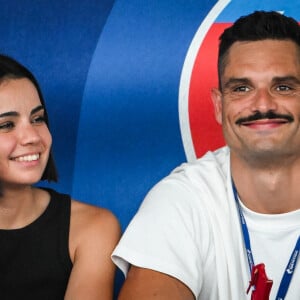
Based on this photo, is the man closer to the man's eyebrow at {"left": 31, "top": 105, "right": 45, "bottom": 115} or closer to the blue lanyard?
the blue lanyard

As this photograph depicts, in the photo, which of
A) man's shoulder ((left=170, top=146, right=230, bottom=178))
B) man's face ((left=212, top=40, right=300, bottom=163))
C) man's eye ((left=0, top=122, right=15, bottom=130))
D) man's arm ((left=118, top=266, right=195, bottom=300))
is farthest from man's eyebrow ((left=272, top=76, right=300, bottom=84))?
man's eye ((left=0, top=122, right=15, bottom=130))

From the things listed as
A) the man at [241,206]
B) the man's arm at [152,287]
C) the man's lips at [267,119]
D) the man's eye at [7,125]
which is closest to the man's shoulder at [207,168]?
the man at [241,206]

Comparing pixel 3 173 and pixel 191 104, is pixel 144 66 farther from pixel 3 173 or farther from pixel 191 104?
pixel 3 173

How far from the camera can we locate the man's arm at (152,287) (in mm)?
1253

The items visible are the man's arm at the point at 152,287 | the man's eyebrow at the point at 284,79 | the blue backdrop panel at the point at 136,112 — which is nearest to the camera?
the man's arm at the point at 152,287

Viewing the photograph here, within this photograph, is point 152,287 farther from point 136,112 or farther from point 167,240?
point 136,112

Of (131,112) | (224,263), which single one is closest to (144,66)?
(131,112)

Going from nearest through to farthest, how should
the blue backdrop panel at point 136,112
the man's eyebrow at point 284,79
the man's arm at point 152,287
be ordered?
1. the man's arm at point 152,287
2. the man's eyebrow at point 284,79
3. the blue backdrop panel at point 136,112

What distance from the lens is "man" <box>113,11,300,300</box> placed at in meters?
1.30

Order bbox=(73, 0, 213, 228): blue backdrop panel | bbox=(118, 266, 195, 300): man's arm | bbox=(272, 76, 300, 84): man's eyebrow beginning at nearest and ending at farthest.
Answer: bbox=(118, 266, 195, 300): man's arm, bbox=(272, 76, 300, 84): man's eyebrow, bbox=(73, 0, 213, 228): blue backdrop panel

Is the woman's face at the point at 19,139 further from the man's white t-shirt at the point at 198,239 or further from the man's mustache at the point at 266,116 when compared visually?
the man's mustache at the point at 266,116

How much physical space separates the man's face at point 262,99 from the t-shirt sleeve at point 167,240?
0.56 feet

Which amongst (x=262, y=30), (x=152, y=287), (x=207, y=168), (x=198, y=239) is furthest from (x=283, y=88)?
(x=152, y=287)

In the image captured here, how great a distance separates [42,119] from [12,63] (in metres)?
0.14
